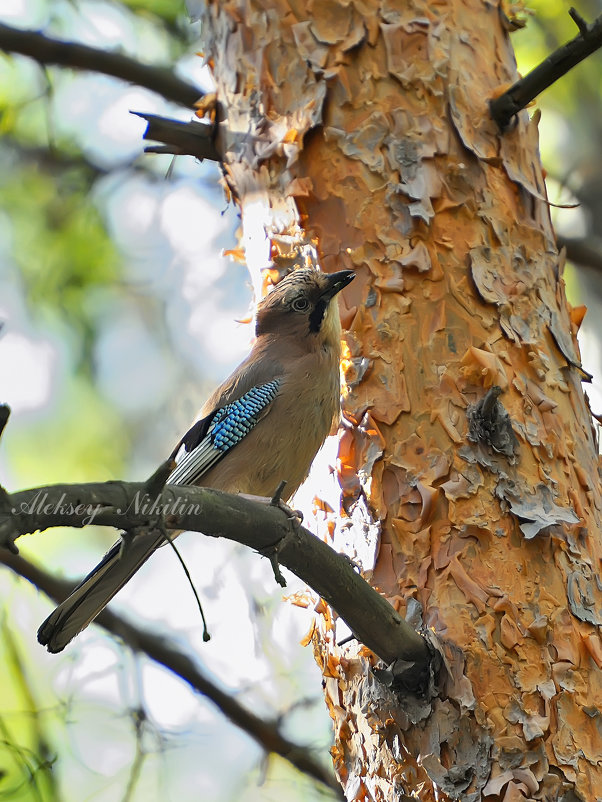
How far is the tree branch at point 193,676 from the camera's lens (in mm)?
4023

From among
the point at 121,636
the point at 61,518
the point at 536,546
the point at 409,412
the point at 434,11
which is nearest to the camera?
the point at 61,518

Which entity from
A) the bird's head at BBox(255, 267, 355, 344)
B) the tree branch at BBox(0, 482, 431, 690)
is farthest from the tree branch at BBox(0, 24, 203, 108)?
the tree branch at BBox(0, 482, 431, 690)

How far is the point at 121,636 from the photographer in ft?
13.8

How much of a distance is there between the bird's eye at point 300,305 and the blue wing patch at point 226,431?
0.34 metres

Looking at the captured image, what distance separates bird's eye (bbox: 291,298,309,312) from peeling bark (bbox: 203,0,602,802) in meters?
0.18

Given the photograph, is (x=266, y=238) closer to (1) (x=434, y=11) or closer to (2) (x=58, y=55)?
(1) (x=434, y=11)

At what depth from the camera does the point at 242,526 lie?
223 centimetres

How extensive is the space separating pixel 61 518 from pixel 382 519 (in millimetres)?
1368

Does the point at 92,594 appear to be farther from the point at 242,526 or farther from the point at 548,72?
the point at 548,72

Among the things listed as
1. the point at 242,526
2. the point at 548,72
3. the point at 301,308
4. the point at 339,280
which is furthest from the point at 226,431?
the point at 548,72

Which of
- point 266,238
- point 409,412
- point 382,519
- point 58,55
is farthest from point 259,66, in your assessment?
point 382,519

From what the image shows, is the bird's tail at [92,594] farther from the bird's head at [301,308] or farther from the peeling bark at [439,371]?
the bird's head at [301,308]

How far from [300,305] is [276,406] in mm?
483

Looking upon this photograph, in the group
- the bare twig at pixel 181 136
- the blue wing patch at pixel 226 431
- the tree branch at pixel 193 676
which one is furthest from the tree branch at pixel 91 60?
the tree branch at pixel 193 676
